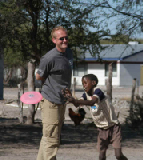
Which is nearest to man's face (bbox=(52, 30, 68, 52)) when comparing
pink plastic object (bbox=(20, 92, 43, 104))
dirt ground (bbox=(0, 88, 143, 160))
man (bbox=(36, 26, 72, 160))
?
man (bbox=(36, 26, 72, 160))

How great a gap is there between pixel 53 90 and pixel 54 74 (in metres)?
0.20

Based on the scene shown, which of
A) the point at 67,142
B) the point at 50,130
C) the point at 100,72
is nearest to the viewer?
the point at 50,130

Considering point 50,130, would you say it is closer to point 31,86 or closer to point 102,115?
point 102,115

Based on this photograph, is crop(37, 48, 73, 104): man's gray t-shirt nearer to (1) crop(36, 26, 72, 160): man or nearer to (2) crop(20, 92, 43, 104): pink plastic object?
(1) crop(36, 26, 72, 160): man

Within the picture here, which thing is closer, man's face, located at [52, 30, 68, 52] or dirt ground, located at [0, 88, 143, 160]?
man's face, located at [52, 30, 68, 52]

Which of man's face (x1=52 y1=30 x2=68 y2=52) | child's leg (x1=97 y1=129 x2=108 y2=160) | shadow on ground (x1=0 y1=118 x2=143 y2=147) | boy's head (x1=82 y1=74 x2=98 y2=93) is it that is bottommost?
shadow on ground (x1=0 y1=118 x2=143 y2=147)

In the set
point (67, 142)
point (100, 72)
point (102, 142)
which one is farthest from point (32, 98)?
point (100, 72)

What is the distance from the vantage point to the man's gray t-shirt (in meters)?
4.69

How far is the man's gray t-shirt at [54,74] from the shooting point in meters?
4.69

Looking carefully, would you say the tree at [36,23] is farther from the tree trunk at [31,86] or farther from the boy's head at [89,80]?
the boy's head at [89,80]

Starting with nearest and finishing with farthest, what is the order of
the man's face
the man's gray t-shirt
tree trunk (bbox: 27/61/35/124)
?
Result: the man's gray t-shirt < the man's face < tree trunk (bbox: 27/61/35/124)

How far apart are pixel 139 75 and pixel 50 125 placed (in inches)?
1350

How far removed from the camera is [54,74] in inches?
187

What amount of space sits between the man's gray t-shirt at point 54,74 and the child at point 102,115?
0.33 metres
